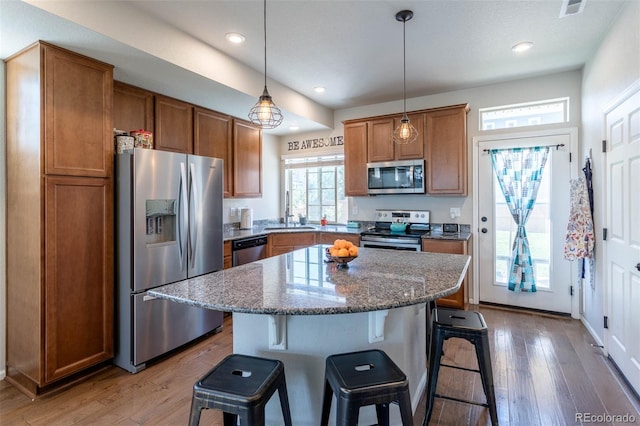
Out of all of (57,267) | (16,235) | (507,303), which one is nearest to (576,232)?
(507,303)

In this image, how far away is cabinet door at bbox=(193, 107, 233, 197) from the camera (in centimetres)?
364

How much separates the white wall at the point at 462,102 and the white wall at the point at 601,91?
0.75ft

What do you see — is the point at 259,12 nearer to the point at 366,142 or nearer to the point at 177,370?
the point at 366,142

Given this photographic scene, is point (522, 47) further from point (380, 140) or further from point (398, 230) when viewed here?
point (398, 230)

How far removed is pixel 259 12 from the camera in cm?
241

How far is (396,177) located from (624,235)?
228cm

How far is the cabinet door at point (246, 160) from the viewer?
4.19m

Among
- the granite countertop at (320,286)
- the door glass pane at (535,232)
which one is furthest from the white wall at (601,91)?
the granite countertop at (320,286)

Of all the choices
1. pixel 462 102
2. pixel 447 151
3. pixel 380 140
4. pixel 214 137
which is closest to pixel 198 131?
pixel 214 137

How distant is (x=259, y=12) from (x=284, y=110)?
5.13 ft

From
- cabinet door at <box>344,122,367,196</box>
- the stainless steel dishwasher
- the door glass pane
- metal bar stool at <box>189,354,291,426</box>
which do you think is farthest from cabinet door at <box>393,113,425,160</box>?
metal bar stool at <box>189,354,291,426</box>

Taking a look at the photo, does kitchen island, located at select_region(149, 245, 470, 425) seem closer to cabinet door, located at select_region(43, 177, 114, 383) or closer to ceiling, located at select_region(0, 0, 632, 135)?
cabinet door, located at select_region(43, 177, 114, 383)

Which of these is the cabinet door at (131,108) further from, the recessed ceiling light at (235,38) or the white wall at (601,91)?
the white wall at (601,91)

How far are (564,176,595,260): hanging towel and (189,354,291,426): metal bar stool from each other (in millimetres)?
2971
